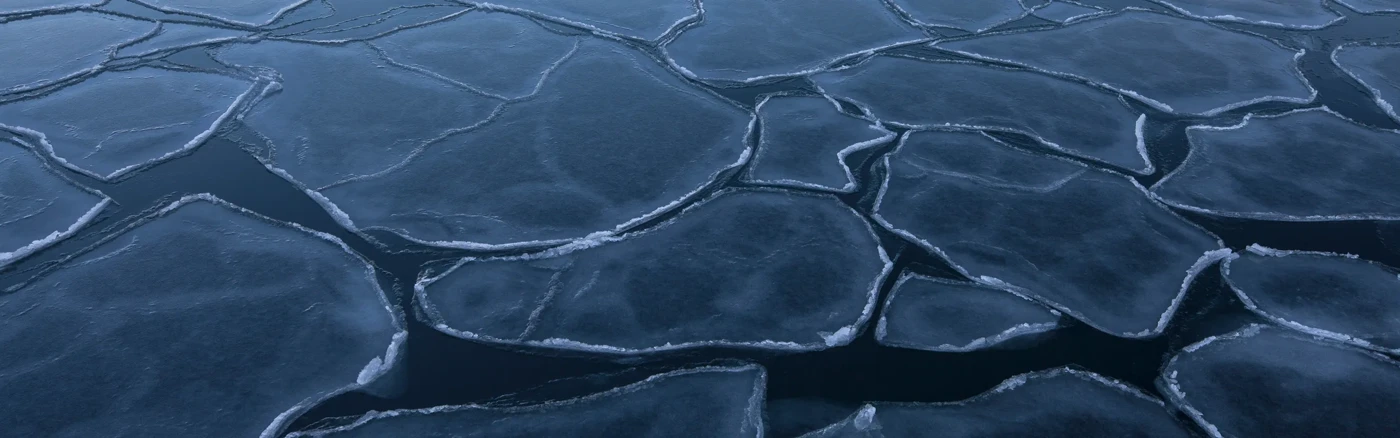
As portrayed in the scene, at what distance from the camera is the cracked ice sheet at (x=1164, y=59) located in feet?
16.8

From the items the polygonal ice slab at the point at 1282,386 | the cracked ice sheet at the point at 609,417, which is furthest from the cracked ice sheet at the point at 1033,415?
the cracked ice sheet at the point at 609,417

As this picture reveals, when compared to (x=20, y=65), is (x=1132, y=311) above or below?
below

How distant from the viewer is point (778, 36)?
5.91m

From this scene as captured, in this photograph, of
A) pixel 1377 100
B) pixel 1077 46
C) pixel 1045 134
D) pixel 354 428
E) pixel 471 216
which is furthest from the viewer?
pixel 1077 46

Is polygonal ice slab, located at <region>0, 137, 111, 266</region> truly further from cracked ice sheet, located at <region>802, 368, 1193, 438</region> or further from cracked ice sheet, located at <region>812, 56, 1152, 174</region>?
cracked ice sheet, located at <region>812, 56, 1152, 174</region>

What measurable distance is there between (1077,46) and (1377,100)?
6.08ft

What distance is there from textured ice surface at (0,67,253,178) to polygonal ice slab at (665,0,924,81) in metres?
3.04

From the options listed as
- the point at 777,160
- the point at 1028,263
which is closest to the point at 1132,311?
the point at 1028,263

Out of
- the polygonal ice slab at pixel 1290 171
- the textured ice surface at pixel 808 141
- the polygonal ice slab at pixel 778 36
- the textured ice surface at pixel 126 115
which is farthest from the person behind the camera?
the polygonal ice slab at pixel 778 36

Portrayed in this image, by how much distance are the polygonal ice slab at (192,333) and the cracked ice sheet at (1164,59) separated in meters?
4.52

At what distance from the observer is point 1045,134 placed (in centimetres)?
466

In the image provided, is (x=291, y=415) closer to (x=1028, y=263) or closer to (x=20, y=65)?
(x=1028, y=263)

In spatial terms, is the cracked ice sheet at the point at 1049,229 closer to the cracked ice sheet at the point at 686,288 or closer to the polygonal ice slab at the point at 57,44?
the cracked ice sheet at the point at 686,288

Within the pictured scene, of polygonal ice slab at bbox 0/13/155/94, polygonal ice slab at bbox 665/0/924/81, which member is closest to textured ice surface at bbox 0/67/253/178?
polygonal ice slab at bbox 0/13/155/94
